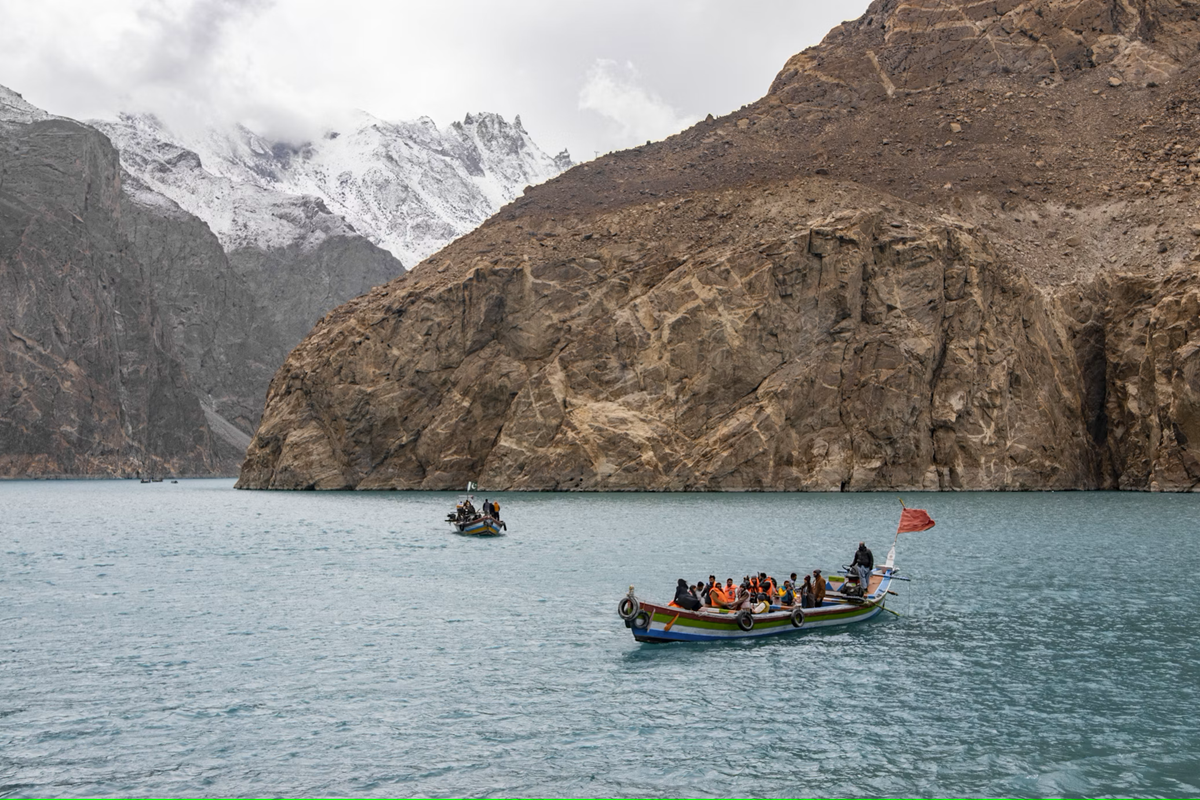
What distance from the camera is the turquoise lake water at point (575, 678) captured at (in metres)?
19.4

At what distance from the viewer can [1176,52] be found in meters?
121

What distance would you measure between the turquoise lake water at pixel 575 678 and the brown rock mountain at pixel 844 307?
43.3 m

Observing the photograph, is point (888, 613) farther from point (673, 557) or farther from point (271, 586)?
point (271, 586)

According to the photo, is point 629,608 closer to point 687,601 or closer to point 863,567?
point 687,601

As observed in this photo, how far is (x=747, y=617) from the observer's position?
1247 inches

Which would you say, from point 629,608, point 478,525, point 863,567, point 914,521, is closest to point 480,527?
point 478,525

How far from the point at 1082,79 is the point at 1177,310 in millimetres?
42686

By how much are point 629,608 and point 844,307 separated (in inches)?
2904

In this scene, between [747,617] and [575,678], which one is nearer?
[575,678]

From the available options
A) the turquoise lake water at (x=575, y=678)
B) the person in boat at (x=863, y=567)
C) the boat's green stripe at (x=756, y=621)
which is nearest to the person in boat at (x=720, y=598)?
the boat's green stripe at (x=756, y=621)

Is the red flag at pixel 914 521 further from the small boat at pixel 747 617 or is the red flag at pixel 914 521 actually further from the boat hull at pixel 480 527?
the boat hull at pixel 480 527

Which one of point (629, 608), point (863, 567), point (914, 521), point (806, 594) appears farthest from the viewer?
point (914, 521)

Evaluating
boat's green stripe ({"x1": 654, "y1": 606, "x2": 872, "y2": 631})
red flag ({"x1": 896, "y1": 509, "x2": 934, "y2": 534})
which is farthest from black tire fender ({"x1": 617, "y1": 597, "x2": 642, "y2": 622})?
red flag ({"x1": 896, "y1": 509, "x2": 934, "y2": 534})

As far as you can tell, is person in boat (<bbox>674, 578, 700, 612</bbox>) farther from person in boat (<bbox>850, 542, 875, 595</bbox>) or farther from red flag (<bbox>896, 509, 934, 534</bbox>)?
red flag (<bbox>896, 509, 934, 534</bbox>)
